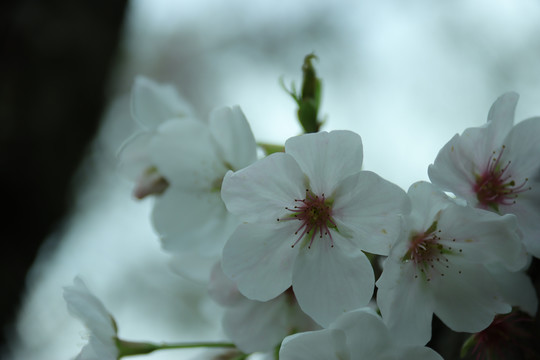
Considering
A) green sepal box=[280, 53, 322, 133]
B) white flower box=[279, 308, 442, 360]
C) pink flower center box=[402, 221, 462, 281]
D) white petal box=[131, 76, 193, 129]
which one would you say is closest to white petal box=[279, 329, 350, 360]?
white flower box=[279, 308, 442, 360]

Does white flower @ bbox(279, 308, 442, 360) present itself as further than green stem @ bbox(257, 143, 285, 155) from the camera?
No

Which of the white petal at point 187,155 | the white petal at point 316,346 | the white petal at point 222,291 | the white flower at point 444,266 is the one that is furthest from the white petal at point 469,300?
the white petal at point 187,155

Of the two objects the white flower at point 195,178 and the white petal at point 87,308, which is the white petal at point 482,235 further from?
the white petal at point 87,308

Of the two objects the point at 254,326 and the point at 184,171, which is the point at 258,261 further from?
the point at 184,171

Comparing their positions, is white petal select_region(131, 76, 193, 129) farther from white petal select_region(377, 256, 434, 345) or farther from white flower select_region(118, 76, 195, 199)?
white petal select_region(377, 256, 434, 345)

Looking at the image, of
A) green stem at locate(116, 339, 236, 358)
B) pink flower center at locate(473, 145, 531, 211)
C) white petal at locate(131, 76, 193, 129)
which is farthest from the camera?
white petal at locate(131, 76, 193, 129)
